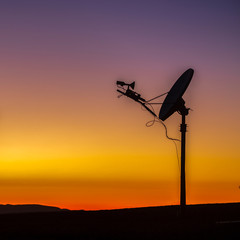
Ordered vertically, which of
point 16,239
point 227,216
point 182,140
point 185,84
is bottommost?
point 16,239

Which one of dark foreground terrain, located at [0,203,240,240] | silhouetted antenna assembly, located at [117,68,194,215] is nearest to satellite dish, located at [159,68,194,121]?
silhouetted antenna assembly, located at [117,68,194,215]

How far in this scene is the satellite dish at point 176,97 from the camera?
1077 inches

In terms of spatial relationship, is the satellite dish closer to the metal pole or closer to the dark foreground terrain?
the metal pole

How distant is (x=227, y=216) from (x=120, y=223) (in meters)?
7.32

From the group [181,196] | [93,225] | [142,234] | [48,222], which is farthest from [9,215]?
[142,234]

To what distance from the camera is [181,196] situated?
28.1 m

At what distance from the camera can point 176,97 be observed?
2834 cm

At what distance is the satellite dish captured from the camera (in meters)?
27.4

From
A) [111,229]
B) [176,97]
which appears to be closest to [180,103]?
[176,97]

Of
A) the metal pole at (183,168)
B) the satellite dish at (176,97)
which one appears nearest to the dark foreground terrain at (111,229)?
the metal pole at (183,168)

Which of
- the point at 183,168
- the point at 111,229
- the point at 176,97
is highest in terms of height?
the point at 176,97

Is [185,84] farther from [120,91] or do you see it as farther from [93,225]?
[93,225]

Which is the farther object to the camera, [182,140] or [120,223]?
[182,140]

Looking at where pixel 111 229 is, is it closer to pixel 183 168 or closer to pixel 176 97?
pixel 183 168
